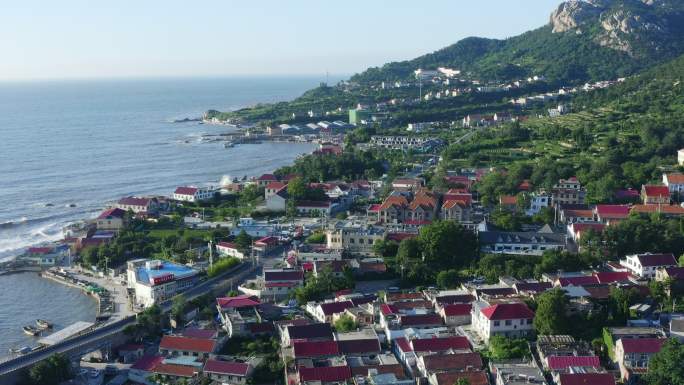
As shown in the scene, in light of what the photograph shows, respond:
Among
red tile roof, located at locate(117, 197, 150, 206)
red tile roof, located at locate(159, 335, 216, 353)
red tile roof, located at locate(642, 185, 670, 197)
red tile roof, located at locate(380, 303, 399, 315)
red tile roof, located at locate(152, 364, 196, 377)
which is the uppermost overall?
red tile roof, located at locate(642, 185, 670, 197)

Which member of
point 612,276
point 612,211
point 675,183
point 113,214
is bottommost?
point 612,276

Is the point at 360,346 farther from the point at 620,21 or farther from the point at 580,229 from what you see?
the point at 620,21

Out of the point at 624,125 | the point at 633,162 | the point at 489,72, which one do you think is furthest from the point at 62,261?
the point at 489,72

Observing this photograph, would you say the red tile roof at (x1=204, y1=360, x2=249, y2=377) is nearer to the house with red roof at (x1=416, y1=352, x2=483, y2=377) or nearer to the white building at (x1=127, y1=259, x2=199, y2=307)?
the house with red roof at (x1=416, y1=352, x2=483, y2=377)

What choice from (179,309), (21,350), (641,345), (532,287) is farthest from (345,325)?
(21,350)

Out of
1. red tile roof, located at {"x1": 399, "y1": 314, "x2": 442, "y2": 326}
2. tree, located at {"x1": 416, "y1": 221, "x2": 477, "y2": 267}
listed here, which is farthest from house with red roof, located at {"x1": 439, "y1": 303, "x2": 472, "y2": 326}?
tree, located at {"x1": 416, "y1": 221, "x2": 477, "y2": 267}

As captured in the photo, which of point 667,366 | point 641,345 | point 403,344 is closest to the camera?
point 667,366

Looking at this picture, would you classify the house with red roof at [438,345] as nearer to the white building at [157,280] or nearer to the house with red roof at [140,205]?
the white building at [157,280]
